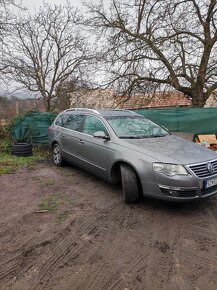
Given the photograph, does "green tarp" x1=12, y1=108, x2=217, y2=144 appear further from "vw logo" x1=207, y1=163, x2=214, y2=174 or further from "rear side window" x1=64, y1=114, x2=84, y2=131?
"vw logo" x1=207, y1=163, x2=214, y2=174

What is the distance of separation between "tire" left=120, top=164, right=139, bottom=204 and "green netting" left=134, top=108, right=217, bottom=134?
582 centimetres

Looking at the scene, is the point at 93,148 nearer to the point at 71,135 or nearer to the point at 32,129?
the point at 71,135

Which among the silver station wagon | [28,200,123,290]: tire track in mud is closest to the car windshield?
the silver station wagon

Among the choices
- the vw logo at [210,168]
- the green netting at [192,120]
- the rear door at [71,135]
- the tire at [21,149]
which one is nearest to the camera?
the vw logo at [210,168]

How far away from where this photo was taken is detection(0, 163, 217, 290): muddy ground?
7.53ft

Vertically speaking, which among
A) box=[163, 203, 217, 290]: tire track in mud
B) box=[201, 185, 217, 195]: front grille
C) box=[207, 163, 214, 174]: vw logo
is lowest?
box=[163, 203, 217, 290]: tire track in mud

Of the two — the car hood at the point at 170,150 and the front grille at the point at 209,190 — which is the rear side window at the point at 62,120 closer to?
the car hood at the point at 170,150

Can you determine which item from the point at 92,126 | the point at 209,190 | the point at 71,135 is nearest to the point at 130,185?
the point at 209,190

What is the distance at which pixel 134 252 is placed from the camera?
2.72 meters

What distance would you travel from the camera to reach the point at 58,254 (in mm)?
2676

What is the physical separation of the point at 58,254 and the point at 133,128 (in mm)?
2873

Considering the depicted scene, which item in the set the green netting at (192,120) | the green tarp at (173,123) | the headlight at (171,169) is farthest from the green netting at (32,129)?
the headlight at (171,169)

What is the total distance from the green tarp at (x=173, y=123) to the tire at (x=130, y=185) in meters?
5.64

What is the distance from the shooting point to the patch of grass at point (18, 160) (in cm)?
652
